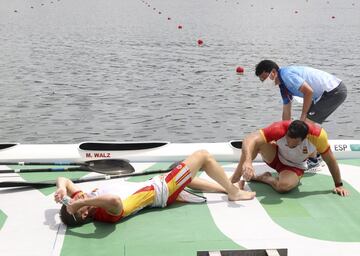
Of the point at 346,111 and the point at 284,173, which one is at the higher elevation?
the point at 284,173

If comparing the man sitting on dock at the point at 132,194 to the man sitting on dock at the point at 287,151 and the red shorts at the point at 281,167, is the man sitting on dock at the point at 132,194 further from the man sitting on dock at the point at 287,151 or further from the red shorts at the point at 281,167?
the red shorts at the point at 281,167

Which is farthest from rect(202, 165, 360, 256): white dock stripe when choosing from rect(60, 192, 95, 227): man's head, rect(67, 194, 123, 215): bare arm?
rect(60, 192, 95, 227): man's head

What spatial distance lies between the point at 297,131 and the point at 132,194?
6.29 feet

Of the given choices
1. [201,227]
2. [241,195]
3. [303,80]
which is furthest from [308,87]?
[201,227]

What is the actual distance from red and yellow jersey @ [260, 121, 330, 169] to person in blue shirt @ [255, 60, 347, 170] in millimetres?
607

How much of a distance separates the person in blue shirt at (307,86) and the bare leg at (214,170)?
57.1 inches

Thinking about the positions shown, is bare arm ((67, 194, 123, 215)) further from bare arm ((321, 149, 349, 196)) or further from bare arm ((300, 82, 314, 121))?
bare arm ((300, 82, 314, 121))

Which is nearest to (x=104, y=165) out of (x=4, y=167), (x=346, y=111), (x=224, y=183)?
(x=4, y=167)

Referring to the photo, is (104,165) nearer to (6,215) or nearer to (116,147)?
(116,147)

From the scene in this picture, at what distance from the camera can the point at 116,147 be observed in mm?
7539

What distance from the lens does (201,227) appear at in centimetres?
547

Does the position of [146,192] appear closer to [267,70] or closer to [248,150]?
[248,150]

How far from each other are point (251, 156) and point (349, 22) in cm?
2965

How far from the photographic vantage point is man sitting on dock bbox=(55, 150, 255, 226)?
527 centimetres
